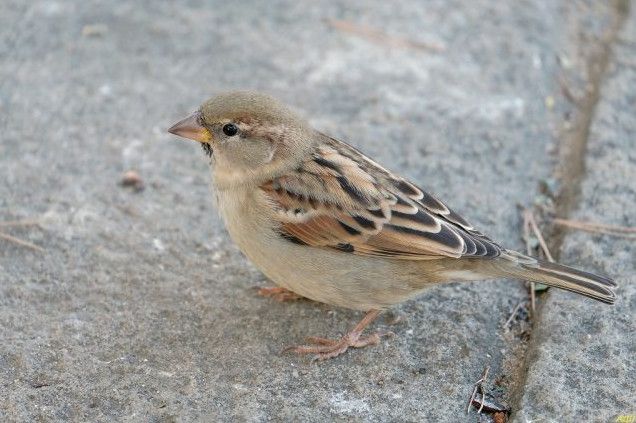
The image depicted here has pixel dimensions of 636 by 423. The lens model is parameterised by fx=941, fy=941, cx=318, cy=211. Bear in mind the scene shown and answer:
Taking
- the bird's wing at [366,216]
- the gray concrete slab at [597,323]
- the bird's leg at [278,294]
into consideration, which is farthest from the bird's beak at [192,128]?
the gray concrete slab at [597,323]

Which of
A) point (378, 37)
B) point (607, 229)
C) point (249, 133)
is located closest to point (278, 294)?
point (249, 133)

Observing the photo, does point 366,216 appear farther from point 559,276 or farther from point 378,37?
point 378,37

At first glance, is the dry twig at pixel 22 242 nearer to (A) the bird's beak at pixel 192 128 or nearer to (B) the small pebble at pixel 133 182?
(B) the small pebble at pixel 133 182

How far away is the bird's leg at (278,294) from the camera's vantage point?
390 centimetres

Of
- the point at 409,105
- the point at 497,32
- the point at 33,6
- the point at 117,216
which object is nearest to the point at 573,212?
the point at 409,105

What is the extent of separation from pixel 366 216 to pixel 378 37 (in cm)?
214

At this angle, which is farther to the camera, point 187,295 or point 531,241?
point 531,241

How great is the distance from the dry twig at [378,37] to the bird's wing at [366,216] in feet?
5.83

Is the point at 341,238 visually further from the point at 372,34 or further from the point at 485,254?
the point at 372,34

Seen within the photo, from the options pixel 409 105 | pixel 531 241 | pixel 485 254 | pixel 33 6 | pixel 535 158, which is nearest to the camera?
pixel 485 254

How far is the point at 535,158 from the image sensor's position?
4586 mm

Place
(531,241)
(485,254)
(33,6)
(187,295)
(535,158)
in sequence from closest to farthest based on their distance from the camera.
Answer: (485,254) < (187,295) < (531,241) < (535,158) < (33,6)

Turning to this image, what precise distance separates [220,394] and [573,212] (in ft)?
6.05

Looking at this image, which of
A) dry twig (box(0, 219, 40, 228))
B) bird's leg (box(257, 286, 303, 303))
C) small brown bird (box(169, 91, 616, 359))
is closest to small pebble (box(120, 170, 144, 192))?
dry twig (box(0, 219, 40, 228))
